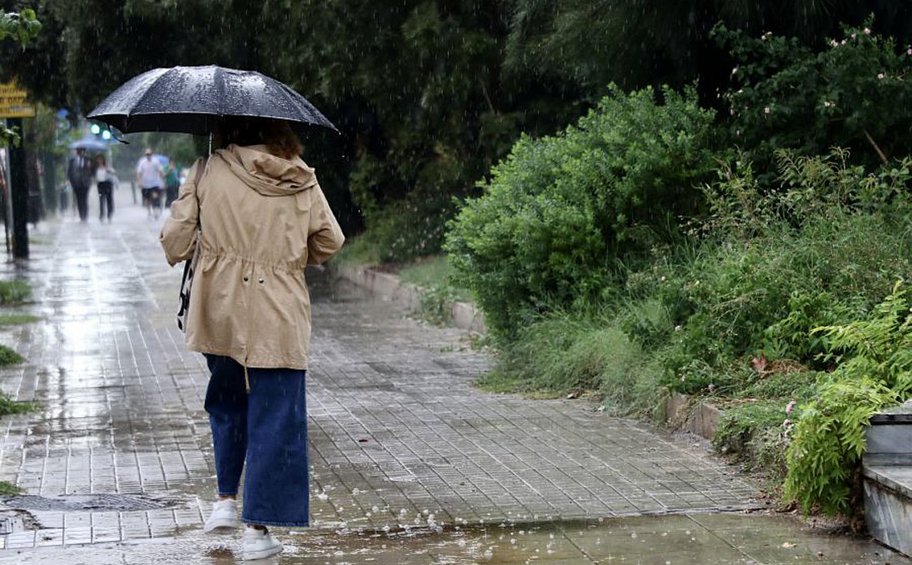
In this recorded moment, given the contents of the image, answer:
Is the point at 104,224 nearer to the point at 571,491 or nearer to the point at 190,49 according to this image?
the point at 190,49

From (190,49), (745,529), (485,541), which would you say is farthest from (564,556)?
(190,49)

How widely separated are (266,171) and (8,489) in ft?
7.15

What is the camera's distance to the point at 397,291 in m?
16.9

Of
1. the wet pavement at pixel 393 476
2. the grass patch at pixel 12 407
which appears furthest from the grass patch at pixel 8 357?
the grass patch at pixel 12 407

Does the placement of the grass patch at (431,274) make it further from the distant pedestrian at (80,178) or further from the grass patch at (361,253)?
the distant pedestrian at (80,178)

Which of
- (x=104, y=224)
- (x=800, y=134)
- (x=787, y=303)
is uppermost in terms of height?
(x=800, y=134)

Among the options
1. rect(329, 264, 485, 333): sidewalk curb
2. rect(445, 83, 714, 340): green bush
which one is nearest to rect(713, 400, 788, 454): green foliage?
rect(445, 83, 714, 340): green bush

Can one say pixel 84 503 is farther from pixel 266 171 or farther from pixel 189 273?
pixel 266 171

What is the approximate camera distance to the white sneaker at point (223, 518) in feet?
19.9

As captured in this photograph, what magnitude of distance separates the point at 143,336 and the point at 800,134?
20.8 ft

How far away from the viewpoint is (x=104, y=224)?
121 feet

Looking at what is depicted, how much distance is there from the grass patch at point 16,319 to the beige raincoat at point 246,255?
9336 mm

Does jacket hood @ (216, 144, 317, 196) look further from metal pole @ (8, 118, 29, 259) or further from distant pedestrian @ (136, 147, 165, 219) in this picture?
distant pedestrian @ (136, 147, 165, 219)

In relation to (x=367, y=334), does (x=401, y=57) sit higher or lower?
higher
